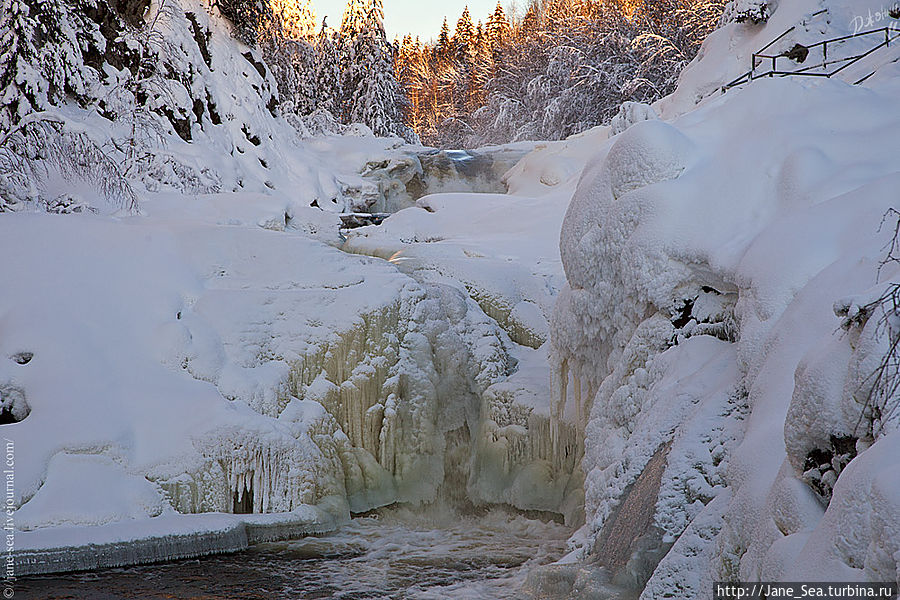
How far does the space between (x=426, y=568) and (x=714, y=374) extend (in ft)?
9.51

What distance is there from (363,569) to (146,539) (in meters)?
1.58

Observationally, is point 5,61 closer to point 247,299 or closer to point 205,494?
point 247,299

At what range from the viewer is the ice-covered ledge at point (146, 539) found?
5.32 meters

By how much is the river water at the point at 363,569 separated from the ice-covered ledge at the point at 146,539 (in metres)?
0.07

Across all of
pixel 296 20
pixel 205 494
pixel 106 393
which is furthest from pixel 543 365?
pixel 296 20

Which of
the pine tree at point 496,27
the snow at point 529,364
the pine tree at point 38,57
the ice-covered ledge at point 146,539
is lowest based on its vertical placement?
the ice-covered ledge at point 146,539

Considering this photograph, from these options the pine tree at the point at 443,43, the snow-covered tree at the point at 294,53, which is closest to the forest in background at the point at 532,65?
the snow-covered tree at the point at 294,53

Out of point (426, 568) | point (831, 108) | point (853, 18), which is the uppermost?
point (853, 18)

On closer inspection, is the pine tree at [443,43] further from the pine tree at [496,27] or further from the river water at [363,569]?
the river water at [363,569]

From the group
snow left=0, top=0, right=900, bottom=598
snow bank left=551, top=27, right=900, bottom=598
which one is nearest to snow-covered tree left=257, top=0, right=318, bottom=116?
snow left=0, top=0, right=900, bottom=598

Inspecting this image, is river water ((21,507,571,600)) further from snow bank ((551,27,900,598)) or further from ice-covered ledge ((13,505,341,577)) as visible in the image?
snow bank ((551,27,900,598))

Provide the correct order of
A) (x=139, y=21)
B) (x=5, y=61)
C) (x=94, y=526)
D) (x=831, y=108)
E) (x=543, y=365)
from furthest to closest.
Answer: (x=139, y=21) → (x=5, y=61) → (x=543, y=365) → (x=94, y=526) → (x=831, y=108)

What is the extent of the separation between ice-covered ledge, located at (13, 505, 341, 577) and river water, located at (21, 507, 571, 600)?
0.23ft

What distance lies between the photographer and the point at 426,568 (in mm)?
6090
